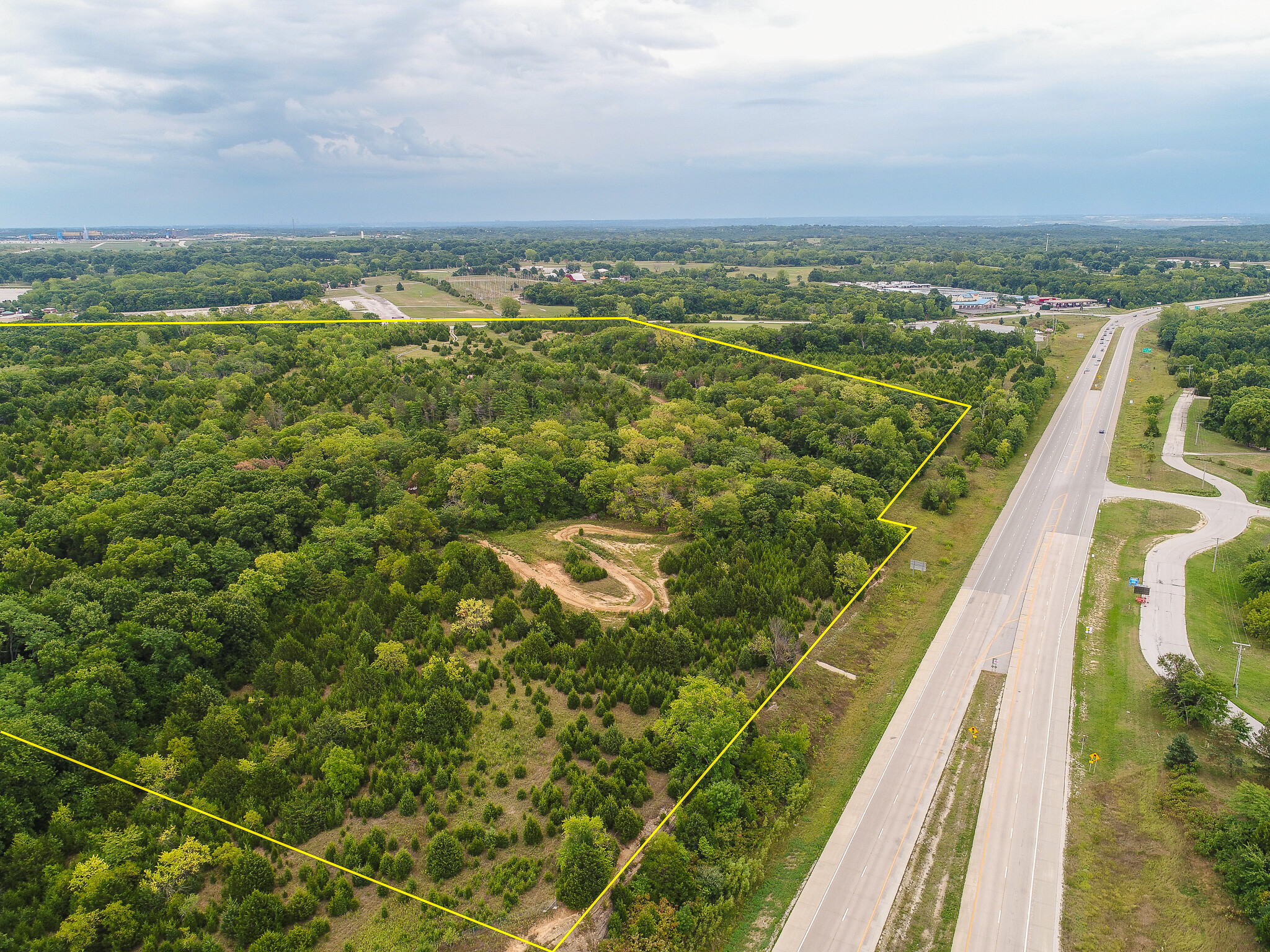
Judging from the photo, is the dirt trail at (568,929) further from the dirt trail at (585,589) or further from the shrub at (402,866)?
the dirt trail at (585,589)

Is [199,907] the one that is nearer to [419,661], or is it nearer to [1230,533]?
[419,661]

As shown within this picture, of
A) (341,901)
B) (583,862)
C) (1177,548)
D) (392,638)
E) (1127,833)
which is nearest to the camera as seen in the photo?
(341,901)

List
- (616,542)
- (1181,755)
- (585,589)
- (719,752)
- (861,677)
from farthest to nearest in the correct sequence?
(616,542)
(585,589)
(861,677)
(1181,755)
(719,752)

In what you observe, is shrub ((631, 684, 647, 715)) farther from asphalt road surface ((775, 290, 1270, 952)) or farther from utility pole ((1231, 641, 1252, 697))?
utility pole ((1231, 641, 1252, 697))

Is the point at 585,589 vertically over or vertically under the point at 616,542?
under

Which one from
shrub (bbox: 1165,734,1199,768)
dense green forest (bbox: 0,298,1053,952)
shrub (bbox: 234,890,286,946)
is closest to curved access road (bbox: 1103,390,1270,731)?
shrub (bbox: 1165,734,1199,768)

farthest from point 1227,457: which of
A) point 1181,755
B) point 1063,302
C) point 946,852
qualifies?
point 1063,302

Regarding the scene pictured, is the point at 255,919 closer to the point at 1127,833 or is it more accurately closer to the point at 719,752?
the point at 719,752

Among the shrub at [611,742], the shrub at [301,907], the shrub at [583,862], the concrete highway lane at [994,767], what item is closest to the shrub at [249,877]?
the shrub at [301,907]
